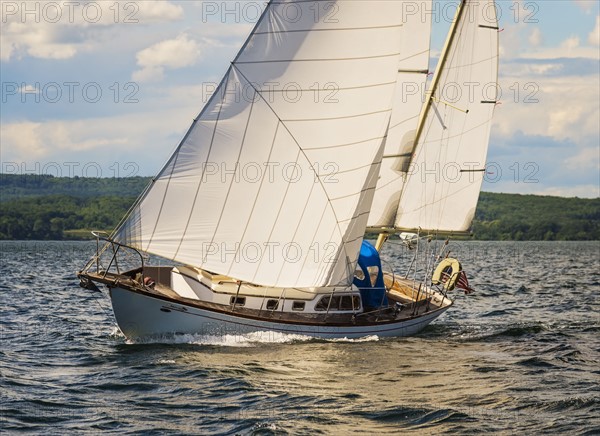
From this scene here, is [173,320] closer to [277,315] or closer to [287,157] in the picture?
[277,315]

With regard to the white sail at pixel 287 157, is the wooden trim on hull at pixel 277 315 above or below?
below

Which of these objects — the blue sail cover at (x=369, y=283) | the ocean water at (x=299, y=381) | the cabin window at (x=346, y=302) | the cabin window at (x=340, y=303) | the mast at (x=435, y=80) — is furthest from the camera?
the mast at (x=435, y=80)

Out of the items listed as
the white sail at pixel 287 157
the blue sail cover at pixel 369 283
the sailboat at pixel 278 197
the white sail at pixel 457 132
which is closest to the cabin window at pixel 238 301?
the sailboat at pixel 278 197

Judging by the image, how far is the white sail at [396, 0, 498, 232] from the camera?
3969cm

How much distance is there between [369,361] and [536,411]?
6674mm

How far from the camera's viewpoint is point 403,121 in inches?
1519

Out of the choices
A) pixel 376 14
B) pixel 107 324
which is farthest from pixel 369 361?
pixel 107 324

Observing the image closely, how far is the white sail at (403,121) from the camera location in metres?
37.4

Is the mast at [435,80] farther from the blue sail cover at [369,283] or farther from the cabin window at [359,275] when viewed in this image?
the cabin window at [359,275]

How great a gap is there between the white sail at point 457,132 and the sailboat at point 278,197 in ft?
22.8

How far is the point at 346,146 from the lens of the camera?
1235 inches

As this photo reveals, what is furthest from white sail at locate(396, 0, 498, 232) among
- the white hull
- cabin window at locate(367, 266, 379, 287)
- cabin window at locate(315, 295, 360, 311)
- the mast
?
the white hull

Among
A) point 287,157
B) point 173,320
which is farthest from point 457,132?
point 173,320

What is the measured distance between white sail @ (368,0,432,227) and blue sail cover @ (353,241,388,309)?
461cm
